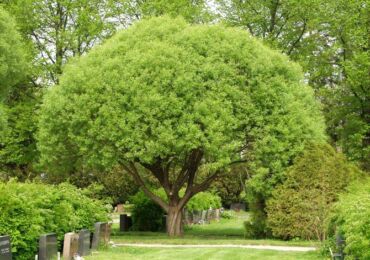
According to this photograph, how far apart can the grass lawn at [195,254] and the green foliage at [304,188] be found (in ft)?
15.8

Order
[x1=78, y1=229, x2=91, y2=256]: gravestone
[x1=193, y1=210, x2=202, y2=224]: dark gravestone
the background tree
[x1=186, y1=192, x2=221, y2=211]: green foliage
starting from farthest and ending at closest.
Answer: [x1=193, y1=210, x2=202, y2=224]: dark gravestone
[x1=186, y1=192, x2=221, y2=211]: green foliage
the background tree
[x1=78, y1=229, x2=91, y2=256]: gravestone

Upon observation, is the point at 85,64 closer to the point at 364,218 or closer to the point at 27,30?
the point at 27,30

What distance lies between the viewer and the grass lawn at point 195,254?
1856cm

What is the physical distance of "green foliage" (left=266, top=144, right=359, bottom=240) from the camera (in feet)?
82.8

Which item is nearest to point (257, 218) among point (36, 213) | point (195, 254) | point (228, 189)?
point (195, 254)

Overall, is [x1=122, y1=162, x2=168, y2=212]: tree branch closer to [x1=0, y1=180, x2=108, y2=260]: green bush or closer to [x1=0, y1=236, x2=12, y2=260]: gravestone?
[x1=0, y1=180, x2=108, y2=260]: green bush

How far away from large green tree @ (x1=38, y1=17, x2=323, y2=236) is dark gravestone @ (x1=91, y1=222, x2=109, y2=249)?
4.50 m

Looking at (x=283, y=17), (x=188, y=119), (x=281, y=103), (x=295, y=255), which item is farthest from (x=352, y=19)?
(x=295, y=255)

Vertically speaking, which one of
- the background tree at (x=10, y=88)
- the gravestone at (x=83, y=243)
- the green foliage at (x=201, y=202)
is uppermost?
Result: the background tree at (x=10, y=88)

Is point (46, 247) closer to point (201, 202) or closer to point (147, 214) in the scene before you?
point (147, 214)

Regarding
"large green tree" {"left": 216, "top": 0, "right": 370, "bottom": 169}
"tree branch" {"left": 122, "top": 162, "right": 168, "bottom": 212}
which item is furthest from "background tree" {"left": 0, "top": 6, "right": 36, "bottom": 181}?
"large green tree" {"left": 216, "top": 0, "right": 370, "bottom": 169}

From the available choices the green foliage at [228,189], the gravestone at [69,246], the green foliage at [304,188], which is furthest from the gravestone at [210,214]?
the gravestone at [69,246]

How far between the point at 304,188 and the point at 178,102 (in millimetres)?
5770

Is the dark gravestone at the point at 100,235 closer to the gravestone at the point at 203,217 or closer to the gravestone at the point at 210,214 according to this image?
the gravestone at the point at 203,217
